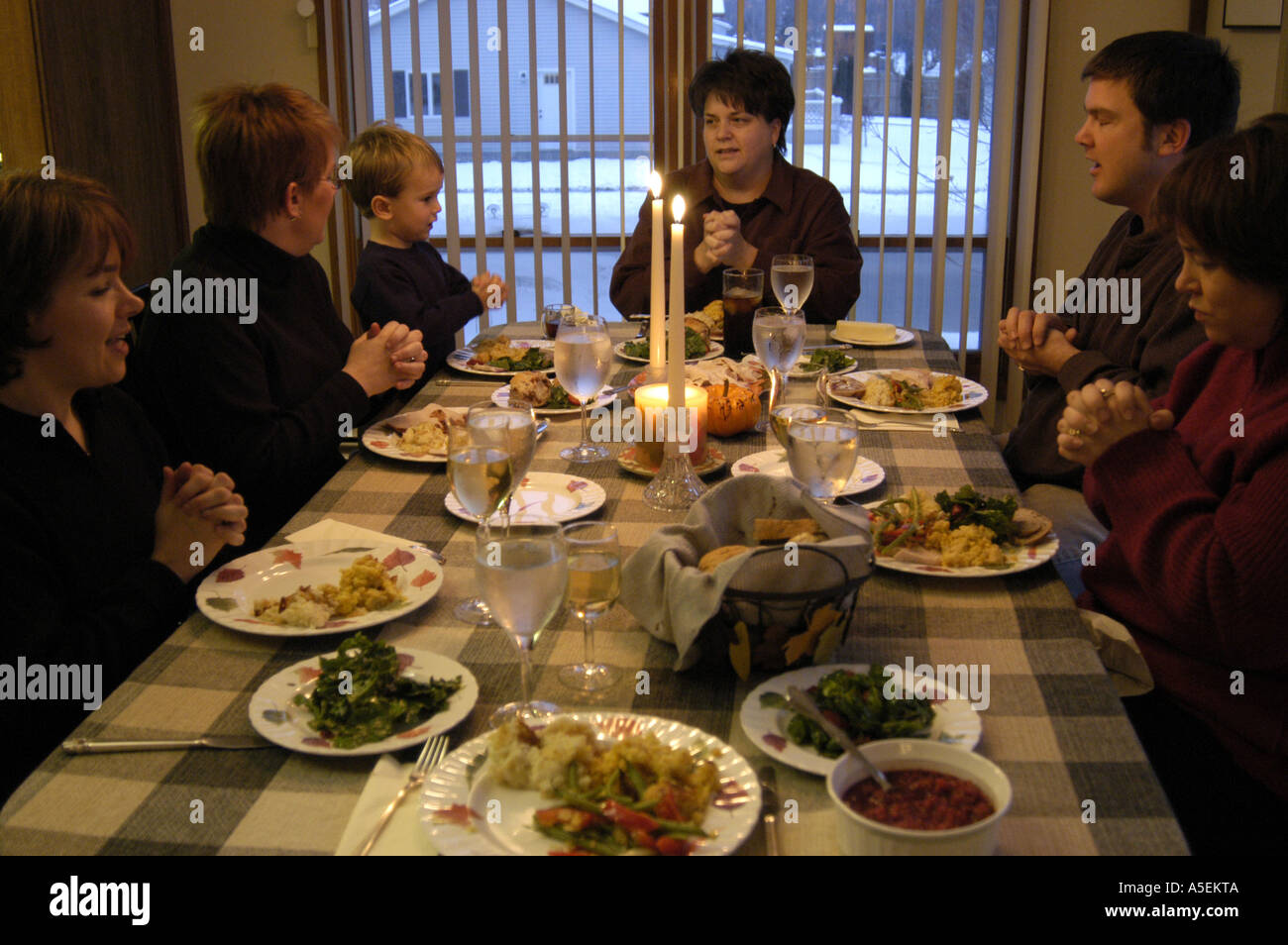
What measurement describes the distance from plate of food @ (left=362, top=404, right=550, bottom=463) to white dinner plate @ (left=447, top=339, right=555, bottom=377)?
1.25 ft

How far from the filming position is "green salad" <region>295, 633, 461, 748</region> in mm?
1008

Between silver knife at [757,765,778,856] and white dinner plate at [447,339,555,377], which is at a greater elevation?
white dinner plate at [447,339,555,377]

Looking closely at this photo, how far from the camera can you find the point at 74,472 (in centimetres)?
148

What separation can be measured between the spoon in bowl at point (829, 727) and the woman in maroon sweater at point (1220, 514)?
1.81ft

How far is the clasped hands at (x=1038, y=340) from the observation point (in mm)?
2172

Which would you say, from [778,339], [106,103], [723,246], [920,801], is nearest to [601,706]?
[920,801]

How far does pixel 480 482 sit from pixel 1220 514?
2.63ft

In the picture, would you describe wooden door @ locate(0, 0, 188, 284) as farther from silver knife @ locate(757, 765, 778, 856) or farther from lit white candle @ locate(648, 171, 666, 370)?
silver knife @ locate(757, 765, 778, 856)

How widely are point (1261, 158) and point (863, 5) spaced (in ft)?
9.48

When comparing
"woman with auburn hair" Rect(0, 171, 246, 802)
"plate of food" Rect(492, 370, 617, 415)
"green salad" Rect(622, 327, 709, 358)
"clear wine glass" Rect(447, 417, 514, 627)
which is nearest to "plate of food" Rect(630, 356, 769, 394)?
"plate of food" Rect(492, 370, 617, 415)

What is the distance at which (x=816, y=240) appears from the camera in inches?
122

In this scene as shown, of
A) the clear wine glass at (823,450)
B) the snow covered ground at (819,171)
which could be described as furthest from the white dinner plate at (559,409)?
the snow covered ground at (819,171)
